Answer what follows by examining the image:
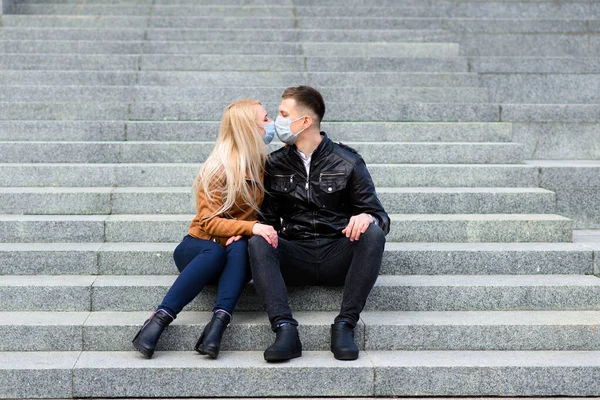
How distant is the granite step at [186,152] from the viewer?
6852 mm

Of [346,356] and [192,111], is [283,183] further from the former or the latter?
[192,111]

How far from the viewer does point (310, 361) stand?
4.59 m

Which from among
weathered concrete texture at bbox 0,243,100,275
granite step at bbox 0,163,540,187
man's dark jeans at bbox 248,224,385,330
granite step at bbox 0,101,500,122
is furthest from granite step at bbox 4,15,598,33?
man's dark jeans at bbox 248,224,385,330

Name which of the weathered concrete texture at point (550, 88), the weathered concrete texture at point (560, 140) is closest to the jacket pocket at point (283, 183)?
the weathered concrete texture at point (560, 140)

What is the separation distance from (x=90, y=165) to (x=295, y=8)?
4252mm

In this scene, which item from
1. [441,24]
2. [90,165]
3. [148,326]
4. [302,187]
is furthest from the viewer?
[441,24]

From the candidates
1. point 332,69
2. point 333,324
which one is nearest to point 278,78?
point 332,69

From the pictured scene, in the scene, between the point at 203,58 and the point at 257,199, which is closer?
the point at 257,199

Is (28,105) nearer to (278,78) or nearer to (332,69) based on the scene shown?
(278,78)

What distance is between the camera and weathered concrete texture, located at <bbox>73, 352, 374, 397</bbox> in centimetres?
446

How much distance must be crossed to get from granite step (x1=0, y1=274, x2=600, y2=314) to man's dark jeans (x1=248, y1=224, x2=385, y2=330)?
0.25 metres

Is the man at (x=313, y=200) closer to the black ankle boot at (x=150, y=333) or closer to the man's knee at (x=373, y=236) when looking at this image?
the man's knee at (x=373, y=236)

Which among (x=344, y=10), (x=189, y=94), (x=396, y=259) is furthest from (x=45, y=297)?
(x=344, y=10)

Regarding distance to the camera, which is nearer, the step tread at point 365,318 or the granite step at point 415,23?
the step tread at point 365,318
